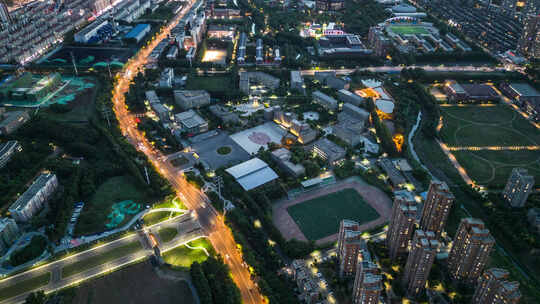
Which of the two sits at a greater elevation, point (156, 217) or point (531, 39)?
point (531, 39)

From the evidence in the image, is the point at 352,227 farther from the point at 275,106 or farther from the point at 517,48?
the point at 517,48

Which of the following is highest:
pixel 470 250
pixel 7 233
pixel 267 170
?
pixel 470 250

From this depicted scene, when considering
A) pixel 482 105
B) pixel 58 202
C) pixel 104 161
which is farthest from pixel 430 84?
pixel 58 202

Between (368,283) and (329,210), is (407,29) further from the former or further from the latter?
(368,283)

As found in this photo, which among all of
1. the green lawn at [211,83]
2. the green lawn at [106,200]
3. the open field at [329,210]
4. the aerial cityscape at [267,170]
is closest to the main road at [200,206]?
the aerial cityscape at [267,170]

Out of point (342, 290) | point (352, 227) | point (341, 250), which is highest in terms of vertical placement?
point (352, 227)

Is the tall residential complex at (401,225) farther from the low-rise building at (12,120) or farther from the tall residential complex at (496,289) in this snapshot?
the low-rise building at (12,120)

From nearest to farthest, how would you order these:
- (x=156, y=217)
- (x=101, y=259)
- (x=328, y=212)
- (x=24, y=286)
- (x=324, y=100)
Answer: (x=24, y=286)
(x=101, y=259)
(x=156, y=217)
(x=328, y=212)
(x=324, y=100)

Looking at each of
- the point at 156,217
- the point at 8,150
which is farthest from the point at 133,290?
the point at 8,150
